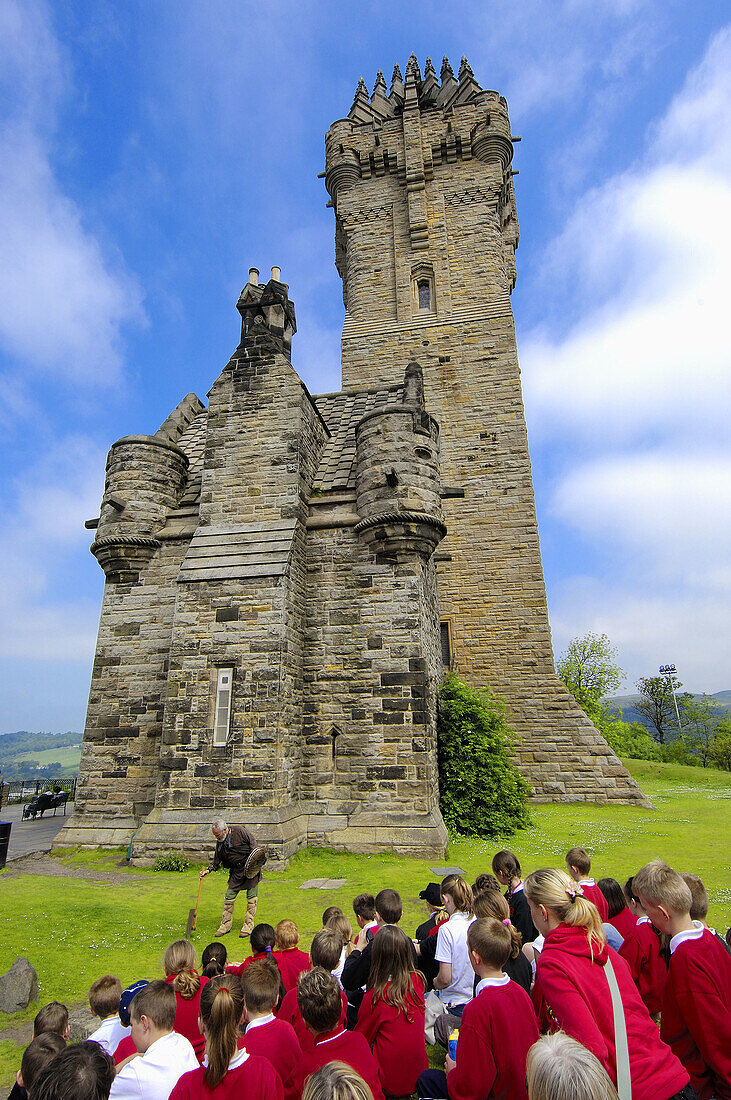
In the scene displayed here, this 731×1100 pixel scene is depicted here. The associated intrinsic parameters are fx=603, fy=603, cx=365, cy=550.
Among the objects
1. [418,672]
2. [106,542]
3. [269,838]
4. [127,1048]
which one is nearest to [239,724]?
[269,838]

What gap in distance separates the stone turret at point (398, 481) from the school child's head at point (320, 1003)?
821 cm

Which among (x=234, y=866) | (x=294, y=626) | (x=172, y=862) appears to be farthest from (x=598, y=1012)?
(x=294, y=626)

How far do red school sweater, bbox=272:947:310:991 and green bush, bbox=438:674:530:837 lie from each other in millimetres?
7221

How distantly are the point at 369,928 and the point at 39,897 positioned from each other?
17.8 ft

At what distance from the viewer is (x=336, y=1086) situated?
191 centimetres

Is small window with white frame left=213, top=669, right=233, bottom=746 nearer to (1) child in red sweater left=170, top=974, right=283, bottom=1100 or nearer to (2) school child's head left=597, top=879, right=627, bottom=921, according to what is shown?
(2) school child's head left=597, top=879, right=627, bottom=921

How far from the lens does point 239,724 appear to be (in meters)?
9.63

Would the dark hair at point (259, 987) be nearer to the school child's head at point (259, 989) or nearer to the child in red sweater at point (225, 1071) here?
the school child's head at point (259, 989)

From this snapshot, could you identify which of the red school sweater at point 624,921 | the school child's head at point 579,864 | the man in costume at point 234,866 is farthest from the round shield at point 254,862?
the red school sweater at point 624,921

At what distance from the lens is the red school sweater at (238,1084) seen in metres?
2.41

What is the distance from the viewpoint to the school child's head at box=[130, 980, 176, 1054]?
2.79 meters

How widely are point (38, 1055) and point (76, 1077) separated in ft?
1.88

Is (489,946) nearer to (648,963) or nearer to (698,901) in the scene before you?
(648,963)

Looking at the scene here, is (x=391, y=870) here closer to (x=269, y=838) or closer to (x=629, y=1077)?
(x=269, y=838)
